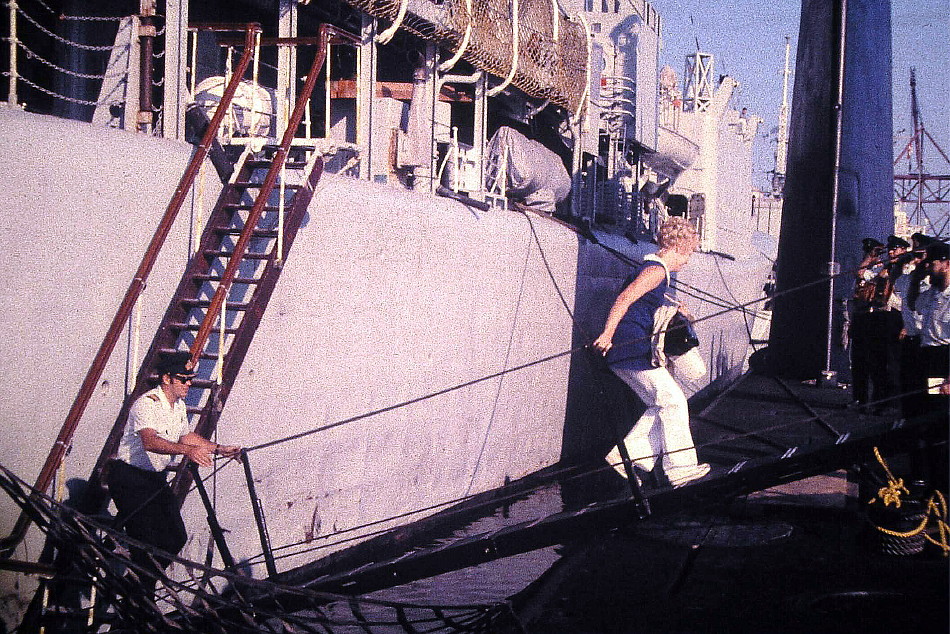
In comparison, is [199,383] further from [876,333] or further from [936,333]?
[876,333]

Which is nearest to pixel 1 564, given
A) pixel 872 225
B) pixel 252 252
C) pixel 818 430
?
pixel 252 252

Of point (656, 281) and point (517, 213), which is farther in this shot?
point (517, 213)

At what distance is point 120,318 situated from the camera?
5848 millimetres

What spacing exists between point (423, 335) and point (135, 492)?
13.4 feet

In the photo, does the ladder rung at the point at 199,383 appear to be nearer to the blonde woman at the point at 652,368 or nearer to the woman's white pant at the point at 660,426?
the blonde woman at the point at 652,368

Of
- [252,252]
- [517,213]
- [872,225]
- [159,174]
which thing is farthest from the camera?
[872,225]

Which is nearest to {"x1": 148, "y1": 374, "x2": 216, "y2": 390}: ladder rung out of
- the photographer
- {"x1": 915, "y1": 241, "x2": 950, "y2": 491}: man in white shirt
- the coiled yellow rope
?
the coiled yellow rope

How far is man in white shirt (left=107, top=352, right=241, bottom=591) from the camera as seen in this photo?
5676 millimetres

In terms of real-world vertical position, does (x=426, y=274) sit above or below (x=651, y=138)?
below

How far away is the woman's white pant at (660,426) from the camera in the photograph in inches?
265

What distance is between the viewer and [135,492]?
18.8ft

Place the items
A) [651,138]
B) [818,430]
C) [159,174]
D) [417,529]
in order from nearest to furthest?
[159,174] → [417,529] → [818,430] → [651,138]

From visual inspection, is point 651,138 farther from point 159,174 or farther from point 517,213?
point 159,174

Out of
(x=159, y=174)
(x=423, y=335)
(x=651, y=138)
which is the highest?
(x=651, y=138)
